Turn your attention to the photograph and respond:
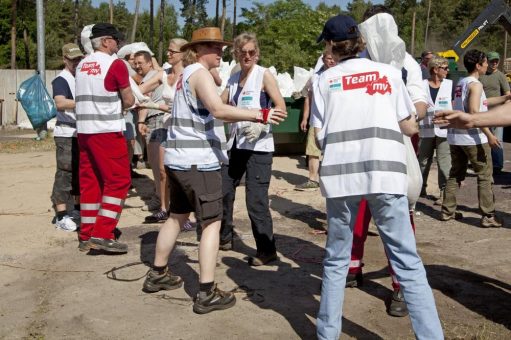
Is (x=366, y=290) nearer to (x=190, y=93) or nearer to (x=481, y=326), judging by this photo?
(x=481, y=326)

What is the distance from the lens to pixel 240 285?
5.13m

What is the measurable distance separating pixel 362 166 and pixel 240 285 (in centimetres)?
189

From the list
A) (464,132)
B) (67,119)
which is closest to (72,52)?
(67,119)

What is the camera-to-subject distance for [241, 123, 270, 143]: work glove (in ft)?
18.6

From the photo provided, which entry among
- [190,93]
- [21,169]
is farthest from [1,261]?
[21,169]

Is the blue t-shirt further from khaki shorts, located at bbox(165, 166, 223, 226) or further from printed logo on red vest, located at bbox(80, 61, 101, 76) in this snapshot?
khaki shorts, located at bbox(165, 166, 223, 226)

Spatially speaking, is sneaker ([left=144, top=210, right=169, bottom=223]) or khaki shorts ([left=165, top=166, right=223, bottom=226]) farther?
sneaker ([left=144, top=210, right=169, bottom=223])

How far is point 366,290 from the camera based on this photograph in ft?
16.5

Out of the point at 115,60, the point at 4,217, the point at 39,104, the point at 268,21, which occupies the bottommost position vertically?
the point at 4,217

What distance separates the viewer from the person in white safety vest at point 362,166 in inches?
142

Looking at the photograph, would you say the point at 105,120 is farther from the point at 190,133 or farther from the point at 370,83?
the point at 370,83

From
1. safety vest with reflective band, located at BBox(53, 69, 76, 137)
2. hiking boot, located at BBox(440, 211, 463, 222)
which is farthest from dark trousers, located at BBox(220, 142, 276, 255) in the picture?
hiking boot, located at BBox(440, 211, 463, 222)

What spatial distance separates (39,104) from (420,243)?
7256 millimetres

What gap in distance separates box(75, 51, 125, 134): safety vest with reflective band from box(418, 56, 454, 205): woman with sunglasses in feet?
12.7
